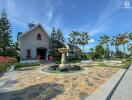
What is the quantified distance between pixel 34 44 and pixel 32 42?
2.10ft

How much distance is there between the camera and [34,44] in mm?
35344

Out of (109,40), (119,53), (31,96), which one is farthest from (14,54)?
(119,53)

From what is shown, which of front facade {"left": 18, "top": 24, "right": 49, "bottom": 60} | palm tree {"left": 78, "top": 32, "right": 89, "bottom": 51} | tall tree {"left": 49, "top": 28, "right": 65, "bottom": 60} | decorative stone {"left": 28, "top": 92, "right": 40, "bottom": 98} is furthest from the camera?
palm tree {"left": 78, "top": 32, "right": 89, "bottom": 51}

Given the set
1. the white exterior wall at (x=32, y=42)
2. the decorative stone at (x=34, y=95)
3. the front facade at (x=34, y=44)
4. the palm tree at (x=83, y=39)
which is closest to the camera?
the decorative stone at (x=34, y=95)

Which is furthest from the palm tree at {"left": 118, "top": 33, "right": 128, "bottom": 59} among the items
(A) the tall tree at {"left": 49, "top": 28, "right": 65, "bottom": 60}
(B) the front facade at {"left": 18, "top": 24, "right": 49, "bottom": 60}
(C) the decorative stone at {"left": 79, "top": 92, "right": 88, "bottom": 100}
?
(C) the decorative stone at {"left": 79, "top": 92, "right": 88, "bottom": 100}

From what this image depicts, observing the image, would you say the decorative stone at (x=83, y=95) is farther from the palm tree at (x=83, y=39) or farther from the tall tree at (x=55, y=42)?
the palm tree at (x=83, y=39)

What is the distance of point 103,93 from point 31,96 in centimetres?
359

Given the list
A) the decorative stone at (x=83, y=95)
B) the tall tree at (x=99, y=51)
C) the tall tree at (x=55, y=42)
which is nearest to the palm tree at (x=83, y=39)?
the tall tree at (x=99, y=51)

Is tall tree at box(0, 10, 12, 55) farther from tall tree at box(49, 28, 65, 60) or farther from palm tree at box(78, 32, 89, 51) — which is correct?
palm tree at box(78, 32, 89, 51)

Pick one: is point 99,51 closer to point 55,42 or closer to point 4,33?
point 55,42

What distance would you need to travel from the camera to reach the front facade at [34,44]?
110 feet

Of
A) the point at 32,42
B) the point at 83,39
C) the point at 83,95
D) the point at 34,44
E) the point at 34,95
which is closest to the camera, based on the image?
the point at 83,95

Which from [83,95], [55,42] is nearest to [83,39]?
[55,42]

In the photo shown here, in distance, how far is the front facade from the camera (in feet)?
110
